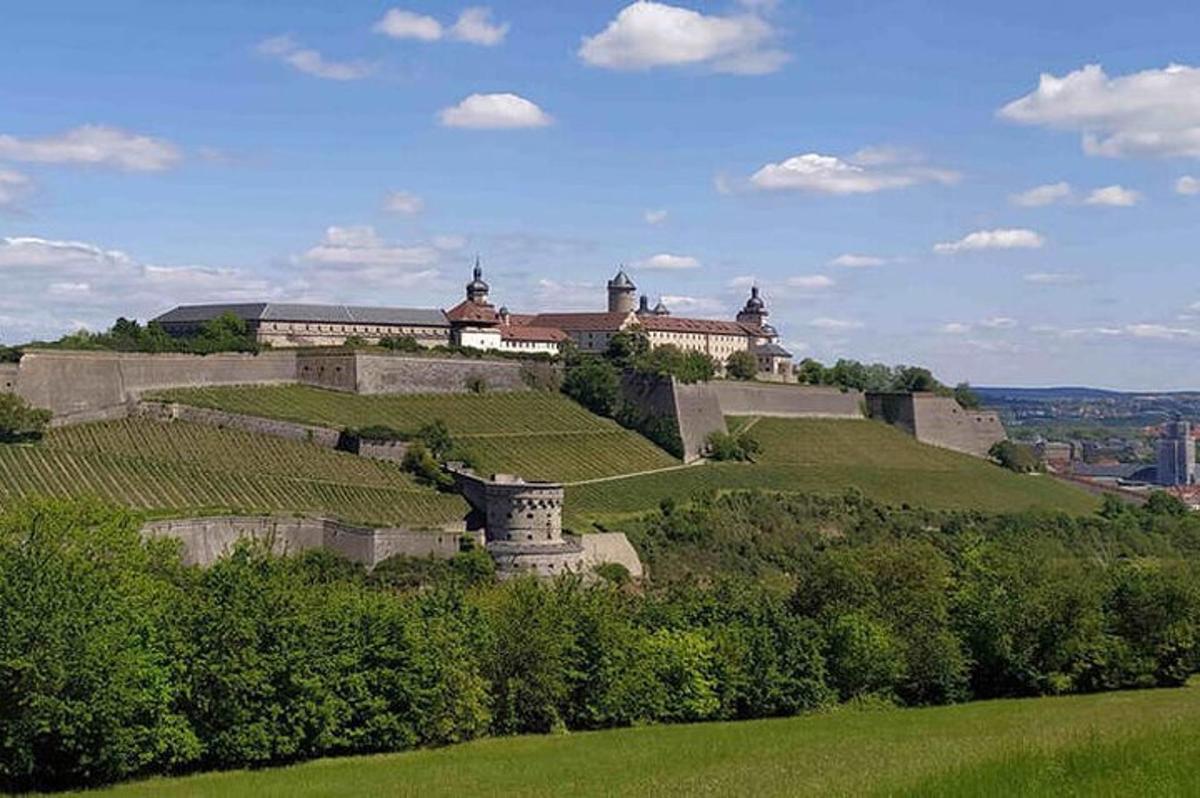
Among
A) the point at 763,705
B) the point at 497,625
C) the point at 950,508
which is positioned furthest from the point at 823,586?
the point at 950,508

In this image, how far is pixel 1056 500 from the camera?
93562mm

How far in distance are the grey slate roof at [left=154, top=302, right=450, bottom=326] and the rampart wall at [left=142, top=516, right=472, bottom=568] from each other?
48.6m

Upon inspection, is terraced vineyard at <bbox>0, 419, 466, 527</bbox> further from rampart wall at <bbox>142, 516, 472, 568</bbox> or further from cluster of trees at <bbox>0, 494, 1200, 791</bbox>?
cluster of trees at <bbox>0, 494, 1200, 791</bbox>

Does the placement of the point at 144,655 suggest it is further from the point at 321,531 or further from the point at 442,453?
the point at 442,453

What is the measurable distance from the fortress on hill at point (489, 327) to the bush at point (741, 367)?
333 cm

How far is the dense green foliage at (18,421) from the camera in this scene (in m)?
60.6

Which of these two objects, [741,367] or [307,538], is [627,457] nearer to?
[741,367]

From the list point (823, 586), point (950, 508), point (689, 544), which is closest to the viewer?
point (823, 586)

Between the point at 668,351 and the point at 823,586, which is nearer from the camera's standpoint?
the point at 823,586

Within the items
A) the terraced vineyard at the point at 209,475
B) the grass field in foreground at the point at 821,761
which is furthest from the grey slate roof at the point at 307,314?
the grass field in foreground at the point at 821,761

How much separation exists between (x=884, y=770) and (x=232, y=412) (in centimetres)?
5279

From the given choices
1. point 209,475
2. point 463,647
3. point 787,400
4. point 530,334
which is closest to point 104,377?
point 209,475

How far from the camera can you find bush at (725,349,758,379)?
11431 cm

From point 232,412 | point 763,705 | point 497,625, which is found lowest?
point 763,705
